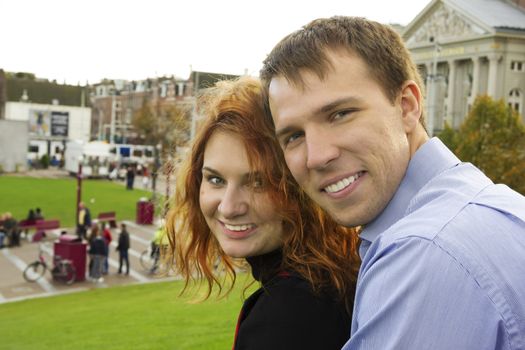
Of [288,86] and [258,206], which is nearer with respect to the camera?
[288,86]

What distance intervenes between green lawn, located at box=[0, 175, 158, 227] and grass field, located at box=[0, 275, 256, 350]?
13958mm

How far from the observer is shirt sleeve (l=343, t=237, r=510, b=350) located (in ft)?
3.93

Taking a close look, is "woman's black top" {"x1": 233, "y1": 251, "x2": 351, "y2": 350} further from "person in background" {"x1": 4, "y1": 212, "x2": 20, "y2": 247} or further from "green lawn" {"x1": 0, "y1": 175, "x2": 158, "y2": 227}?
"green lawn" {"x1": 0, "y1": 175, "x2": 158, "y2": 227}

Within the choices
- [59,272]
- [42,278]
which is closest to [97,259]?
[59,272]

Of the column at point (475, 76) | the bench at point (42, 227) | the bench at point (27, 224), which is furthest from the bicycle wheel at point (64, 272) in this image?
the column at point (475, 76)

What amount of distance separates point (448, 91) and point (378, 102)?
2343 inches

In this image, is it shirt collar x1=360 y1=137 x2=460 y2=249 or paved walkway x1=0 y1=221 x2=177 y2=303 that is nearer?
shirt collar x1=360 y1=137 x2=460 y2=249

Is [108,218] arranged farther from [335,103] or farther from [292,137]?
[335,103]

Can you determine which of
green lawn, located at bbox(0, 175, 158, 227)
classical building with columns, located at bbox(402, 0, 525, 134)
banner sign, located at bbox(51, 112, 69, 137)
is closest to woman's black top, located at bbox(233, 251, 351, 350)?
green lawn, located at bbox(0, 175, 158, 227)

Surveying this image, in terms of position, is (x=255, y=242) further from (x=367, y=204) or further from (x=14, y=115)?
(x=14, y=115)

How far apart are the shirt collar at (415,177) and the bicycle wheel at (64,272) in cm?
1607

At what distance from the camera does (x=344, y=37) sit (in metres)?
1.91

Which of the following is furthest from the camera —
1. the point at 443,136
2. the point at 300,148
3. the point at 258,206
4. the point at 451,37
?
the point at 451,37

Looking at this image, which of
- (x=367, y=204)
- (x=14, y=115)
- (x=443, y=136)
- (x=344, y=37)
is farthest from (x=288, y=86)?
(x=14, y=115)
